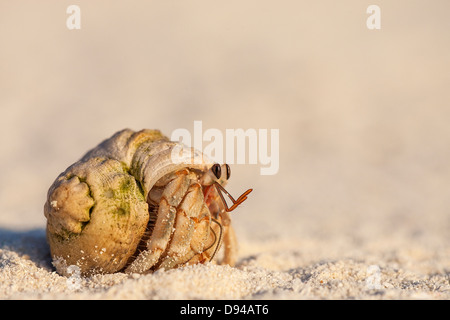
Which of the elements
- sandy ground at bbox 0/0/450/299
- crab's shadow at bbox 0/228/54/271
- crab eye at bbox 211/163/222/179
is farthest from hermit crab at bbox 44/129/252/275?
crab's shadow at bbox 0/228/54/271

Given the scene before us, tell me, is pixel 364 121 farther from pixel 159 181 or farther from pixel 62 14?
pixel 62 14

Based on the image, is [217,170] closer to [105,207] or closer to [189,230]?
[189,230]

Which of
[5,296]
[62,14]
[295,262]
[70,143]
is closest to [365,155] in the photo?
[295,262]

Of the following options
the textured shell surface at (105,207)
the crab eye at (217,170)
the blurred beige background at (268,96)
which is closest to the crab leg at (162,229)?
the textured shell surface at (105,207)

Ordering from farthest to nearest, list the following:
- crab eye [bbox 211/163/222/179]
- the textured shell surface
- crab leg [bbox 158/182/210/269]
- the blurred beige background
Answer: the blurred beige background → crab eye [bbox 211/163/222/179] → crab leg [bbox 158/182/210/269] → the textured shell surface

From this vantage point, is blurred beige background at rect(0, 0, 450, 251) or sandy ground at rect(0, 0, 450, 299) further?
blurred beige background at rect(0, 0, 450, 251)

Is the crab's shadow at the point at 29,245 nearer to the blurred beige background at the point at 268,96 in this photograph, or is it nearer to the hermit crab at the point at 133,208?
the hermit crab at the point at 133,208

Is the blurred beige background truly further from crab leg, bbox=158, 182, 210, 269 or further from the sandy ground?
crab leg, bbox=158, 182, 210, 269
